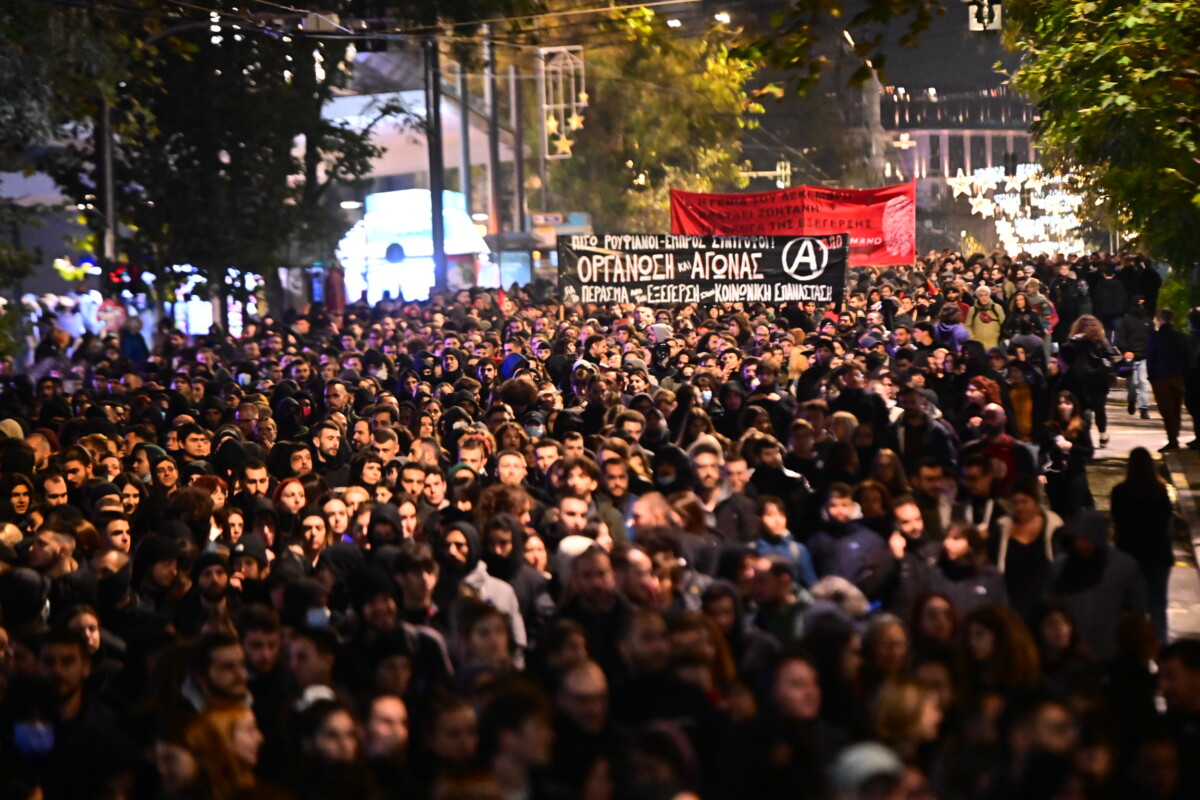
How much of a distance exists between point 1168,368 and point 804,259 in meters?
4.77

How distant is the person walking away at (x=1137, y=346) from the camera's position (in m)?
22.0

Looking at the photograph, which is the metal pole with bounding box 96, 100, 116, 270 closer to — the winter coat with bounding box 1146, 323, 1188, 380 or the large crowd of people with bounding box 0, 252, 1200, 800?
the large crowd of people with bounding box 0, 252, 1200, 800

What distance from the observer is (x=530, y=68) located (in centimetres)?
5769

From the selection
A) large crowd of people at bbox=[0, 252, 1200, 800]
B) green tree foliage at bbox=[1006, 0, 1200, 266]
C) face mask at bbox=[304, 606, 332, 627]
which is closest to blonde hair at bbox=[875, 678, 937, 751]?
large crowd of people at bbox=[0, 252, 1200, 800]

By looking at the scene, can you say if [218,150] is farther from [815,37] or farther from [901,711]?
[901,711]

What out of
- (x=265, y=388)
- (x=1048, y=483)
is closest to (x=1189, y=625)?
(x=1048, y=483)

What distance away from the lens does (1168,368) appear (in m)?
18.2

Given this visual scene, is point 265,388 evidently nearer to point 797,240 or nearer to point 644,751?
point 797,240

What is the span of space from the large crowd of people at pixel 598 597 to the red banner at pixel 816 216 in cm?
677

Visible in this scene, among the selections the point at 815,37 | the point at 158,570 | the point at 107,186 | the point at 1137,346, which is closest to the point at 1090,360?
the point at 1137,346

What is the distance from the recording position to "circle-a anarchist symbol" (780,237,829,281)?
21.1 m

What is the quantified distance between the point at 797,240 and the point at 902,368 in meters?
5.43

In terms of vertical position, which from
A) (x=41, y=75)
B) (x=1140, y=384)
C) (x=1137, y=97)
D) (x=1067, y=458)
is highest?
(x=41, y=75)

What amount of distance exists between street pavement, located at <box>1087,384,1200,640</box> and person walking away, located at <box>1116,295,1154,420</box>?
0.83 ft
